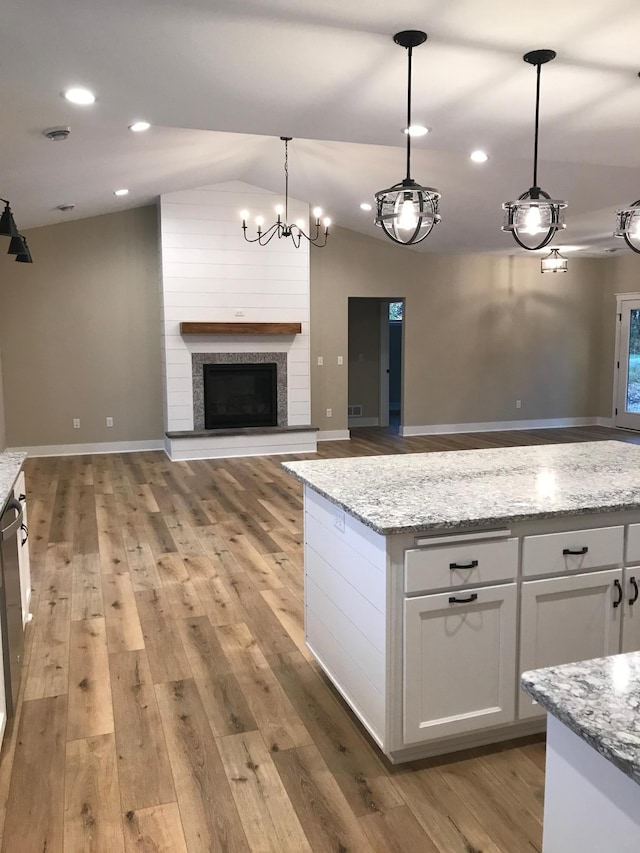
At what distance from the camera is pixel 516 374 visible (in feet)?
34.0

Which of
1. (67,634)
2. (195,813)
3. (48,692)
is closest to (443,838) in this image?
(195,813)

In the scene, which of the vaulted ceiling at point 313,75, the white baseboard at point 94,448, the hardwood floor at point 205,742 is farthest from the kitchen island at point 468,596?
the white baseboard at point 94,448

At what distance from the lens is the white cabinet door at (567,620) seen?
2348mm

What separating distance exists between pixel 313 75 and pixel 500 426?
7.98 metres

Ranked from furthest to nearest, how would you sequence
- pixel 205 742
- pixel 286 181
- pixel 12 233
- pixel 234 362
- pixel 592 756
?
1. pixel 234 362
2. pixel 286 181
3. pixel 12 233
4. pixel 205 742
5. pixel 592 756

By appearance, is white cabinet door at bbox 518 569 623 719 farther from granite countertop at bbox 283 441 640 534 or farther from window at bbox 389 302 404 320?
window at bbox 389 302 404 320

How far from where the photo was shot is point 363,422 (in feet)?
36.8

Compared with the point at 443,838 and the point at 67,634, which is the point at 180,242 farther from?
the point at 443,838

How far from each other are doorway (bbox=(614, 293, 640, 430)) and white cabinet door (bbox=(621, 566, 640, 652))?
8.54 m

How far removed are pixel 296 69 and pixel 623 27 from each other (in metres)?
1.34

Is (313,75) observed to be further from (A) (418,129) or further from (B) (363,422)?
(B) (363,422)

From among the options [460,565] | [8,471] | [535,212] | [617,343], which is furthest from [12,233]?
[617,343]

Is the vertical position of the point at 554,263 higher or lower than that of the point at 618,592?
higher

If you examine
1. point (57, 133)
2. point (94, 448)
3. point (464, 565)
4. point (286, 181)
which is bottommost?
point (94, 448)
